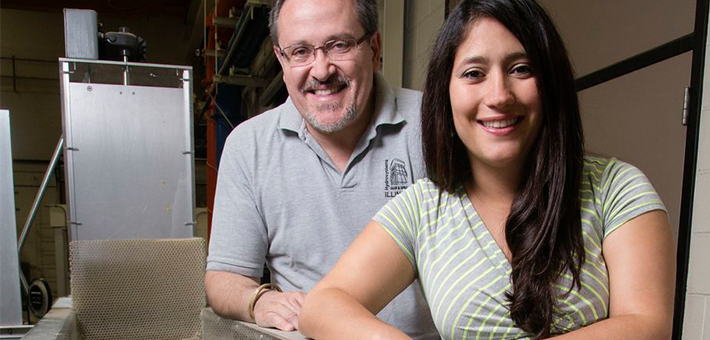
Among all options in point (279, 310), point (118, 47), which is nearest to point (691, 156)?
point (279, 310)

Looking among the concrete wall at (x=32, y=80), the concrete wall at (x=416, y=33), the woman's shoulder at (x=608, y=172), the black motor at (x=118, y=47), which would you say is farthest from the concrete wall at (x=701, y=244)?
the concrete wall at (x=32, y=80)

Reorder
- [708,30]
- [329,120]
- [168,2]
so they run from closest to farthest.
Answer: [329,120]
[708,30]
[168,2]

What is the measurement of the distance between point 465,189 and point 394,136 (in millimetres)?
288

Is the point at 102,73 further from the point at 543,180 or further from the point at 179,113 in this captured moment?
the point at 543,180

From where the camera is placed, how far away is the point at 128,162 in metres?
1.89

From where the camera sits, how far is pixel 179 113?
1949mm

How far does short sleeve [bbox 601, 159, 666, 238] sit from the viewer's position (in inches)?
25.1

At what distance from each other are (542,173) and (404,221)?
20 centimetres

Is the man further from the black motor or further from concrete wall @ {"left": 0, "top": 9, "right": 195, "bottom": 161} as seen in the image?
concrete wall @ {"left": 0, "top": 9, "right": 195, "bottom": 161}

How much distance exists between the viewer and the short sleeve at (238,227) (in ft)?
3.28

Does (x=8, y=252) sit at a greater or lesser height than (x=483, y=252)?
lesser

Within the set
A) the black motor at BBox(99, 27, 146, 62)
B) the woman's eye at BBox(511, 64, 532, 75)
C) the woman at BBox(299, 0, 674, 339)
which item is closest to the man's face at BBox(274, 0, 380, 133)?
the woman at BBox(299, 0, 674, 339)

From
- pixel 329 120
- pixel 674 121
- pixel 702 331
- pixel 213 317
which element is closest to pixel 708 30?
pixel 674 121

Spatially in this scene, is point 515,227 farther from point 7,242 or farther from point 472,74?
point 7,242
